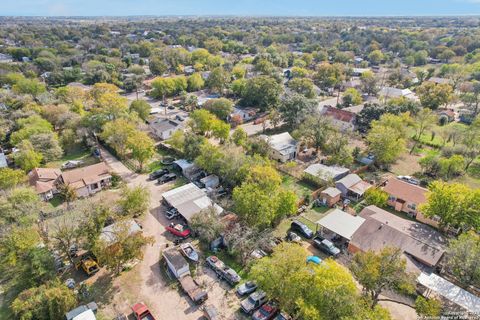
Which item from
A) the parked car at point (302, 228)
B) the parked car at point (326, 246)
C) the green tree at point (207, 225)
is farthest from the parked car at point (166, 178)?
the parked car at point (326, 246)

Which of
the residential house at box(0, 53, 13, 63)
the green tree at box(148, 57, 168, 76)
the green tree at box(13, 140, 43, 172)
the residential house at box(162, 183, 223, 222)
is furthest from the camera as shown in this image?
the residential house at box(0, 53, 13, 63)

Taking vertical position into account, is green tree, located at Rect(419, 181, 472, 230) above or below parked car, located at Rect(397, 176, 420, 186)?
above

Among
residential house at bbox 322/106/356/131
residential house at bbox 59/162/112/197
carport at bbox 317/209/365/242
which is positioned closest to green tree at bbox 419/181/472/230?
carport at bbox 317/209/365/242

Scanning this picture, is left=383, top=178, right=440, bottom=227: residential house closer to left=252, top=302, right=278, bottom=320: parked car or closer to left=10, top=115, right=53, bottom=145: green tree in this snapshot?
left=252, top=302, right=278, bottom=320: parked car

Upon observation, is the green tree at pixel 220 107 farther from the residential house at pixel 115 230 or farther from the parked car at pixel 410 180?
the residential house at pixel 115 230

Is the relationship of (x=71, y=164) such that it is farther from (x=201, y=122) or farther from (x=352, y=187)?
(x=352, y=187)

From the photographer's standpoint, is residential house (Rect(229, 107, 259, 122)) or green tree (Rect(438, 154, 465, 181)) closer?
green tree (Rect(438, 154, 465, 181))

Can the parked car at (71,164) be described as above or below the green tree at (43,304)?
below
